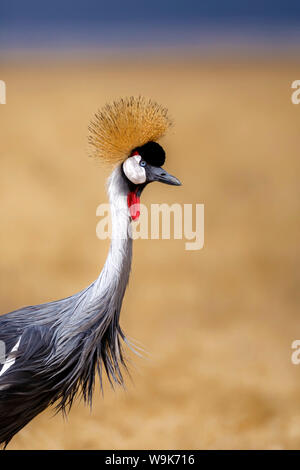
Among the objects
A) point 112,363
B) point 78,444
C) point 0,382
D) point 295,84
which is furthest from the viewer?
point 295,84

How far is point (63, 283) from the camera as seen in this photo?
225cm

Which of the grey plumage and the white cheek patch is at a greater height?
the white cheek patch

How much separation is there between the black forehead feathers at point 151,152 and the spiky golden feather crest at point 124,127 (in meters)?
0.01

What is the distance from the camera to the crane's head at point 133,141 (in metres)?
1.15

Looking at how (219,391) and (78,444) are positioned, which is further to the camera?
(219,391)

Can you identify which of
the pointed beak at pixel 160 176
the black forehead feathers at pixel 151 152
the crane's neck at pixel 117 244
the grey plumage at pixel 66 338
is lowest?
the grey plumage at pixel 66 338

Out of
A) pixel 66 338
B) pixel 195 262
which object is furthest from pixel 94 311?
pixel 195 262

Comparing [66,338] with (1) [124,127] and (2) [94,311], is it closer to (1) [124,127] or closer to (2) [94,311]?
(2) [94,311]

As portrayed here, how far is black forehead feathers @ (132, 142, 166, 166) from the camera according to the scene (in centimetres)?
116

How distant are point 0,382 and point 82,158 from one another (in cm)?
148

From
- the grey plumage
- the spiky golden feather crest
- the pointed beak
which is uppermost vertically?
the spiky golden feather crest

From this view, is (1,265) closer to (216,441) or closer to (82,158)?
(82,158)

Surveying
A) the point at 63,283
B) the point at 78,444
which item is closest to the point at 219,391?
the point at 78,444

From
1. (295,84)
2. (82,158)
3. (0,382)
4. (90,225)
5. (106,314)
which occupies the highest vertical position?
(295,84)
